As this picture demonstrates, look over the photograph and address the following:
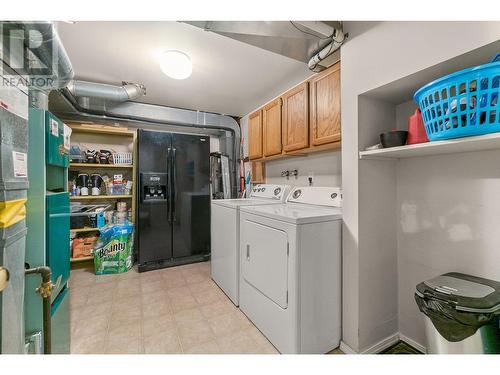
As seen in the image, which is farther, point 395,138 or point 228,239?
point 228,239

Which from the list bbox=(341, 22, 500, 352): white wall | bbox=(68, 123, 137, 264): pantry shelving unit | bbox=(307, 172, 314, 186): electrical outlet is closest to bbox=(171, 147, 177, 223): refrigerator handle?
bbox=(68, 123, 137, 264): pantry shelving unit

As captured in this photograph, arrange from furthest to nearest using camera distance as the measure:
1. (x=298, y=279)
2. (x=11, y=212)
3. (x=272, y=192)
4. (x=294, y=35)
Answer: (x=272, y=192) < (x=294, y=35) < (x=298, y=279) < (x=11, y=212)

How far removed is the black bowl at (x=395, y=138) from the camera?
51.4 inches

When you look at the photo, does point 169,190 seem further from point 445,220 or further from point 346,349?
point 445,220

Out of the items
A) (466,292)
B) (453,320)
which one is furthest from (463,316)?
(466,292)

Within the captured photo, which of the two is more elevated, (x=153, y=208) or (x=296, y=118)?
(x=296, y=118)

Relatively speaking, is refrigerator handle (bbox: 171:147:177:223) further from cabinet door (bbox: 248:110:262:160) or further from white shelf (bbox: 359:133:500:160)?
white shelf (bbox: 359:133:500:160)

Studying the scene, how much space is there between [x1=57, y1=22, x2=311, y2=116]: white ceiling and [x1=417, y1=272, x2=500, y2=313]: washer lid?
2.27 meters

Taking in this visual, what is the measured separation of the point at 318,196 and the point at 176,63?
184 cm

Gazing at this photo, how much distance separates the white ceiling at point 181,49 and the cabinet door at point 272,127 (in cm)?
36

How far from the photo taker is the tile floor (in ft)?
5.34

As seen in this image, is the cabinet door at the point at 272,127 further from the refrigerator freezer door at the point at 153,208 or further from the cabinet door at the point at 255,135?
the refrigerator freezer door at the point at 153,208

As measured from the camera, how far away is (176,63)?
1990 mm
